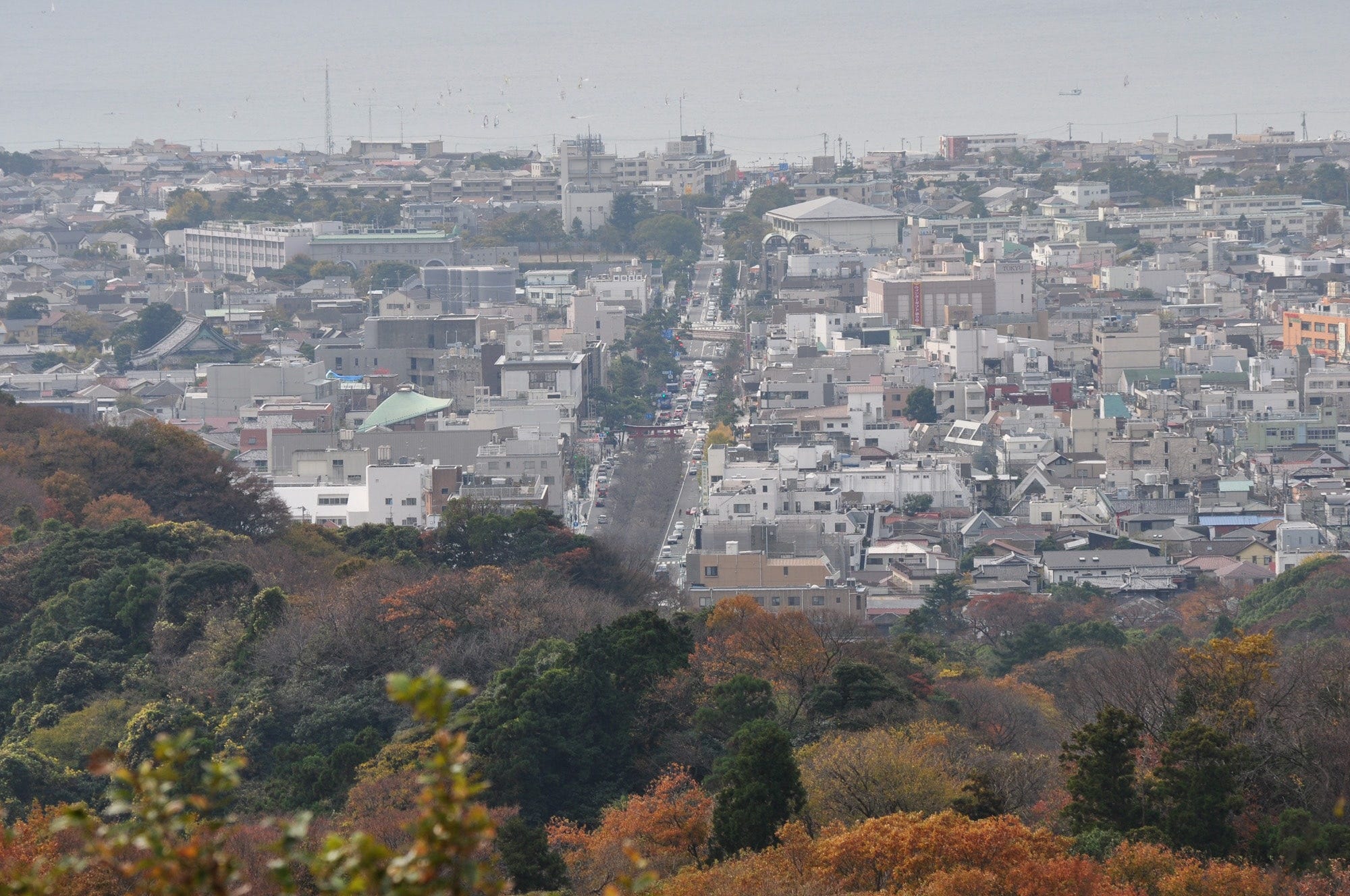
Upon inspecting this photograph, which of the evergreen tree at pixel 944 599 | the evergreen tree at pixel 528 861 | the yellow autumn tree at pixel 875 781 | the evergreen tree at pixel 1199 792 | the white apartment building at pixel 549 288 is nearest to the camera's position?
the evergreen tree at pixel 528 861

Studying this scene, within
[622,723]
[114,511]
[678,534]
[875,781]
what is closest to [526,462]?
[678,534]

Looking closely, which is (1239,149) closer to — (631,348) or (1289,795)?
(631,348)

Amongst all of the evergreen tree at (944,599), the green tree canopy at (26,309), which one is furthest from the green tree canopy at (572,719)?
the green tree canopy at (26,309)

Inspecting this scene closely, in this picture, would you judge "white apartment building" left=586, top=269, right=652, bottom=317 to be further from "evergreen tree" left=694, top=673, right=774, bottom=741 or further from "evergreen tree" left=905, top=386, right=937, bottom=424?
"evergreen tree" left=694, top=673, right=774, bottom=741

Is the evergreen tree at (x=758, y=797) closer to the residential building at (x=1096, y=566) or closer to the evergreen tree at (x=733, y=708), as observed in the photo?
the evergreen tree at (x=733, y=708)

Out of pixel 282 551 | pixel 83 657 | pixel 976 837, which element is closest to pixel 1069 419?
pixel 282 551

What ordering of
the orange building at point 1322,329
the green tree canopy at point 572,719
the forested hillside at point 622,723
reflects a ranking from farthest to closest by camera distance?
the orange building at point 1322,329, the green tree canopy at point 572,719, the forested hillside at point 622,723
